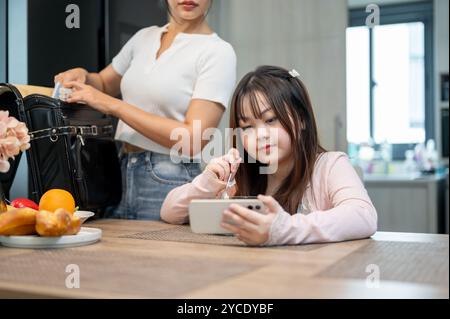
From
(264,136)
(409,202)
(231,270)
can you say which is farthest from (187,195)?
(409,202)

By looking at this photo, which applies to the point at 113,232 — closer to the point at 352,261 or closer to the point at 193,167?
the point at 193,167

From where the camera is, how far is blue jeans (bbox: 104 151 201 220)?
153 cm

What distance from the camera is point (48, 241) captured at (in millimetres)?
1025

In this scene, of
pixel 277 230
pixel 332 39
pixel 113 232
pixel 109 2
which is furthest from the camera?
pixel 332 39

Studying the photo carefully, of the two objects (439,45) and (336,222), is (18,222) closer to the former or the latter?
(336,222)

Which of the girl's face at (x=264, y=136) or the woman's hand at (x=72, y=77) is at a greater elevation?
the woman's hand at (x=72, y=77)

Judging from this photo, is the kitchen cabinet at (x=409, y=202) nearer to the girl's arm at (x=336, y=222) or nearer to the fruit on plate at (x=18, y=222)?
the girl's arm at (x=336, y=222)

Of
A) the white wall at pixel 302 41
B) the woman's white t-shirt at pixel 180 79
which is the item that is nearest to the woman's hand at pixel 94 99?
the woman's white t-shirt at pixel 180 79

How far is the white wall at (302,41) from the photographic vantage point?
3.00m

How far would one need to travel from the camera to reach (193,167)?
61.7 inches

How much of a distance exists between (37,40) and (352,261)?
4.59 feet

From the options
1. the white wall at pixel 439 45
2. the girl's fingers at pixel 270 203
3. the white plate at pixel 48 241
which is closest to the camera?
the girl's fingers at pixel 270 203

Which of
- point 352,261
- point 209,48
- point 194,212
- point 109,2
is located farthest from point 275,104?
point 109,2

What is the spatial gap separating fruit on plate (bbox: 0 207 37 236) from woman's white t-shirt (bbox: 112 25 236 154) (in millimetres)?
535
